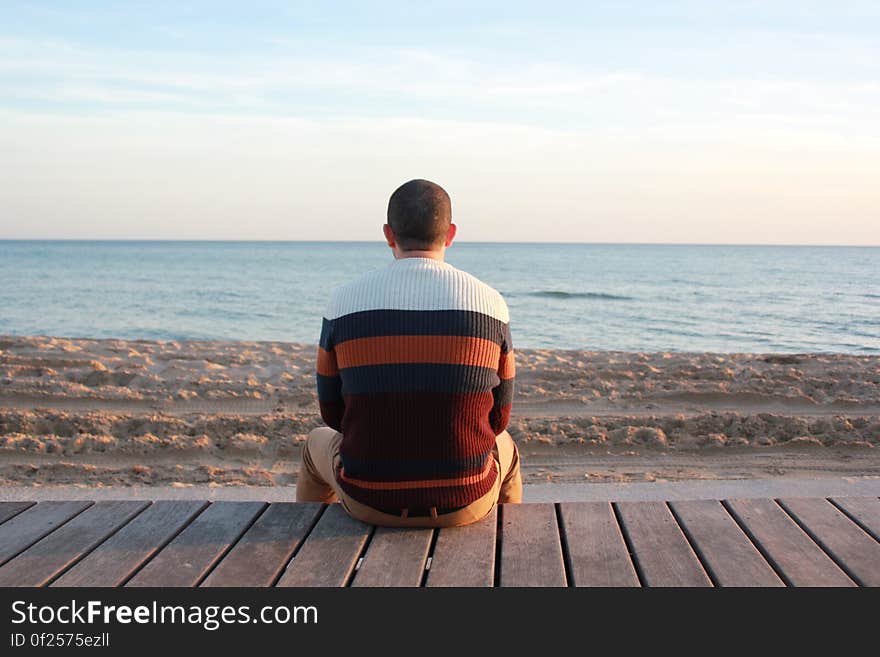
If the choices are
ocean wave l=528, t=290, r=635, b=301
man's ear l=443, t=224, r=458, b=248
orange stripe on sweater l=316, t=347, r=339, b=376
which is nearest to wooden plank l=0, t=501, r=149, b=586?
orange stripe on sweater l=316, t=347, r=339, b=376

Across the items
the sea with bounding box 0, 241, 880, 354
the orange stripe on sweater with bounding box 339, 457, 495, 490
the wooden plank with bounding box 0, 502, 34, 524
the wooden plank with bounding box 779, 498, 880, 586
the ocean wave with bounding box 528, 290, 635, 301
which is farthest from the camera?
the ocean wave with bounding box 528, 290, 635, 301

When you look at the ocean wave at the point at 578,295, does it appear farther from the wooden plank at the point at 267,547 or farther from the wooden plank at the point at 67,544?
the wooden plank at the point at 67,544

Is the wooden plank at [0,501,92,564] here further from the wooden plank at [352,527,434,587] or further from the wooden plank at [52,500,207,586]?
the wooden plank at [352,527,434,587]

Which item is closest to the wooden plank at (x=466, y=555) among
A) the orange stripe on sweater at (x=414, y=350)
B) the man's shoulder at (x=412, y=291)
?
the orange stripe on sweater at (x=414, y=350)

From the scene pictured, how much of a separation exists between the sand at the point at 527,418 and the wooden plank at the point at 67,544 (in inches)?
95.6

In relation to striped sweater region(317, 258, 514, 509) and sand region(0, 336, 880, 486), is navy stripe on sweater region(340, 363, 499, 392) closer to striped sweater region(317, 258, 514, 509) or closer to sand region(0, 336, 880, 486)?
striped sweater region(317, 258, 514, 509)

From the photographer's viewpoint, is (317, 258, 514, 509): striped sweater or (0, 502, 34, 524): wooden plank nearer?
(317, 258, 514, 509): striped sweater

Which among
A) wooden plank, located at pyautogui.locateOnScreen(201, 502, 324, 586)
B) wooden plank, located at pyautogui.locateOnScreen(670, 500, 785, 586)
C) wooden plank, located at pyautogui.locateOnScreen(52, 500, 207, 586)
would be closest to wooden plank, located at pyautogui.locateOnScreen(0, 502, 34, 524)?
wooden plank, located at pyautogui.locateOnScreen(52, 500, 207, 586)

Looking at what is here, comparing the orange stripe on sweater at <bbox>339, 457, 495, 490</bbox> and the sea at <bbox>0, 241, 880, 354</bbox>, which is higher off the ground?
the orange stripe on sweater at <bbox>339, 457, 495, 490</bbox>

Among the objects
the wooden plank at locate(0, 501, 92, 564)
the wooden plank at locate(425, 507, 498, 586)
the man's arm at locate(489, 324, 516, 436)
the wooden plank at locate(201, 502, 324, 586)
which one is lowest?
the wooden plank at locate(0, 501, 92, 564)

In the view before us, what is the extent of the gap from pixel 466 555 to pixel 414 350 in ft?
2.29

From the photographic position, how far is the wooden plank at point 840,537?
2625 mm

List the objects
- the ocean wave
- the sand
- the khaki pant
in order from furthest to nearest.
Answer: the ocean wave → the sand → the khaki pant

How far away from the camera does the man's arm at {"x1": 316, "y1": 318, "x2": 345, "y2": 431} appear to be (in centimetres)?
280
